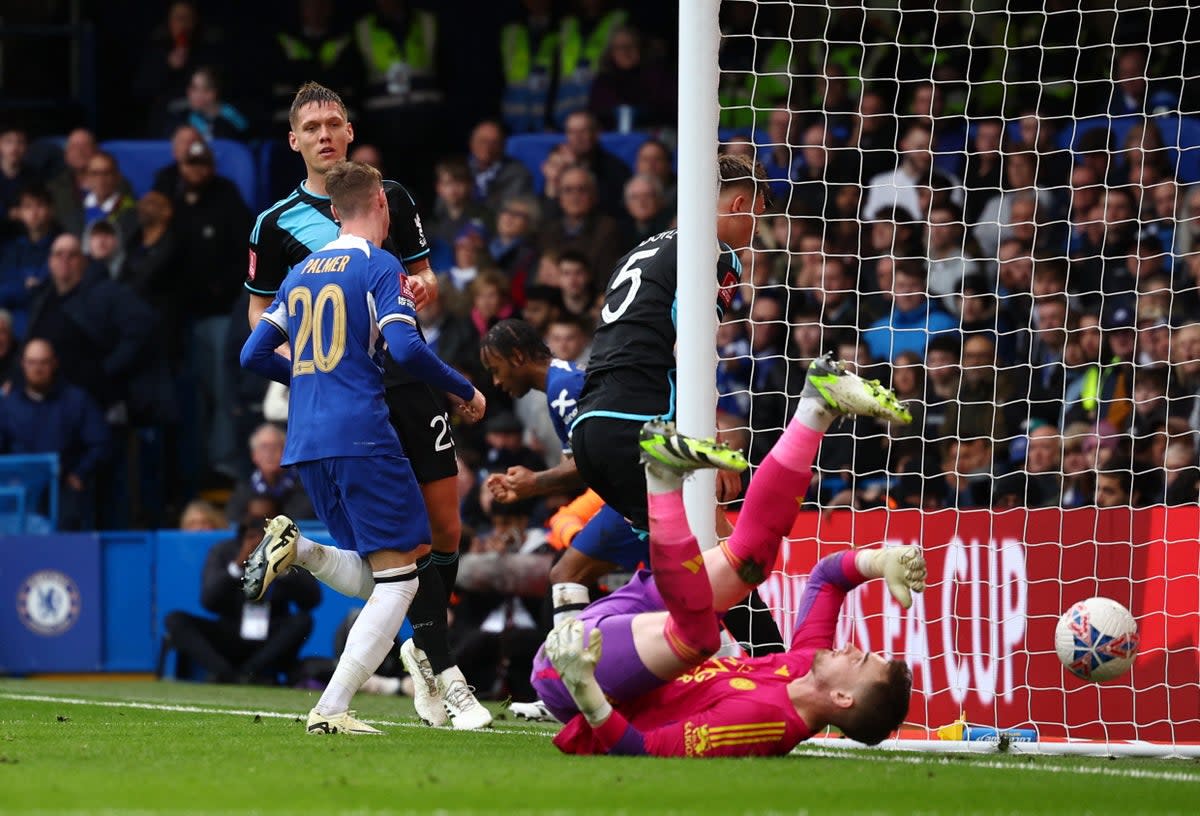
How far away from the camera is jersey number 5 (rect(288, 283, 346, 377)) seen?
6.27m

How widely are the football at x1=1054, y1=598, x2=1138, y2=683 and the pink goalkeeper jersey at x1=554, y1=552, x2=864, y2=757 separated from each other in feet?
4.37

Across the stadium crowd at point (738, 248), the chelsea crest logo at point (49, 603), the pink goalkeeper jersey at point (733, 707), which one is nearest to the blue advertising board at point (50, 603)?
the chelsea crest logo at point (49, 603)

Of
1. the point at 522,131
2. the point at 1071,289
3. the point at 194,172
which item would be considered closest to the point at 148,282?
the point at 194,172

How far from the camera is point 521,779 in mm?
4973

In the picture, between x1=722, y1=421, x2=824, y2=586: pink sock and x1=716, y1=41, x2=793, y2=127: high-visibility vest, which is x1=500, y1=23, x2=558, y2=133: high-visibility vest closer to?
x1=716, y1=41, x2=793, y2=127: high-visibility vest

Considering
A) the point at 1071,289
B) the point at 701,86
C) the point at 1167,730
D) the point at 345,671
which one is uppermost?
the point at 701,86

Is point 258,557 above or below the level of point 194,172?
below

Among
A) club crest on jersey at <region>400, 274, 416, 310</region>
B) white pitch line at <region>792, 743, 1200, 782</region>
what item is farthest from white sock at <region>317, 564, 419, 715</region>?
white pitch line at <region>792, 743, 1200, 782</region>

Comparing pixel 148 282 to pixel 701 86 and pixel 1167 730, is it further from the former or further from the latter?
pixel 1167 730

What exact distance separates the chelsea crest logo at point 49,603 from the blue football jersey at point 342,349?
6410 mm

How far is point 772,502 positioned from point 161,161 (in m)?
9.87

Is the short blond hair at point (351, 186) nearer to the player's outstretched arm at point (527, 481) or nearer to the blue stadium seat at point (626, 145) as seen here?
the player's outstretched arm at point (527, 481)

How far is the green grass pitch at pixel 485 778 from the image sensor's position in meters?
4.49

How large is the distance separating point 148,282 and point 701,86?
291 inches
